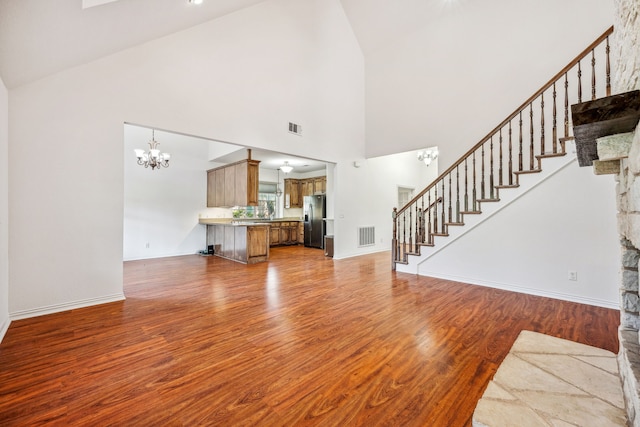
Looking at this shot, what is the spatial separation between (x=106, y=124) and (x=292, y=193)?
646 centimetres

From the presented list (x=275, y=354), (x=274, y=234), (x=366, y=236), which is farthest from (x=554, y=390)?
(x=274, y=234)

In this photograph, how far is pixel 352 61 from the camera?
6664 millimetres

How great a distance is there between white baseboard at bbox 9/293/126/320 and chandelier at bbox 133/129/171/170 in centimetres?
332

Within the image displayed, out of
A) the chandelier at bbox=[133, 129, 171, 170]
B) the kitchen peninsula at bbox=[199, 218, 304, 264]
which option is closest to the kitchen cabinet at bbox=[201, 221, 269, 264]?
the kitchen peninsula at bbox=[199, 218, 304, 264]

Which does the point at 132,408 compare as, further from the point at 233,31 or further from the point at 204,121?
the point at 233,31

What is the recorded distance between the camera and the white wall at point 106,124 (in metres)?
2.81

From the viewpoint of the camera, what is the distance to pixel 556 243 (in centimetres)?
340

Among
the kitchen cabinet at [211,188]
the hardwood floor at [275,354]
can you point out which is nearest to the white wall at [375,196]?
the hardwood floor at [275,354]

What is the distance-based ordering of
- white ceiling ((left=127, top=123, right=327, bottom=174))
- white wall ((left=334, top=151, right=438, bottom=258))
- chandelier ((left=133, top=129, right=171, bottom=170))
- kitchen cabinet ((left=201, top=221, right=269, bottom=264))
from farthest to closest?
white wall ((left=334, top=151, right=438, bottom=258)) → white ceiling ((left=127, top=123, right=327, bottom=174)) → kitchen cabinet ((left=201, top=221, right=269, bottom=264)) → chandelier ((left=133, top=129, right=171, bottom=170))

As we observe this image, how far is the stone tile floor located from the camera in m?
1.39

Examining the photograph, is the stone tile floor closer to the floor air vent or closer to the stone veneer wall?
the stone veneer wall

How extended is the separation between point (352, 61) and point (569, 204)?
18.2ft

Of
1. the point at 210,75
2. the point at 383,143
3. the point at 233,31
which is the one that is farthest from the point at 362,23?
the point at 210,75

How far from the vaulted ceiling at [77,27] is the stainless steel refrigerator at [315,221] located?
5023 mm
